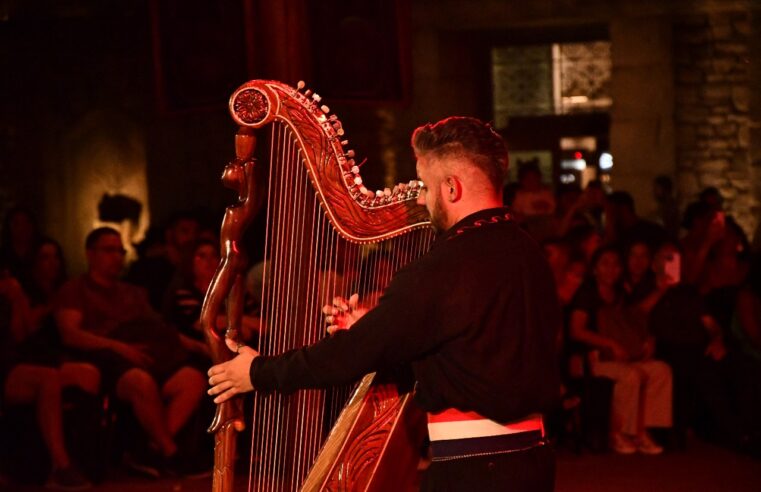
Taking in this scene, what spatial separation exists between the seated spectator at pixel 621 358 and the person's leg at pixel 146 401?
2.27 meters

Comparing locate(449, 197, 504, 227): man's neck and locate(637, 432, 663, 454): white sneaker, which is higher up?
locate(449, 197, 504, 227): man's neck

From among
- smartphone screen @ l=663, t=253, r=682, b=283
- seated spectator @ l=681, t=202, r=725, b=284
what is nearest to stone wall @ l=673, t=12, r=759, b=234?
seated spectator @ l=681, t=202, r=725, b=284

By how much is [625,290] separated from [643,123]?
385 cm

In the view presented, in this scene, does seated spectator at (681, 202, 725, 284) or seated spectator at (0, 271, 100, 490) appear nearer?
seated spectator at (0, 271, 100, 490)

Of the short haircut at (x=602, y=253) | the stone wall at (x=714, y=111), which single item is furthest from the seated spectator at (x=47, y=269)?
the stone wall at (x=714, y=111)

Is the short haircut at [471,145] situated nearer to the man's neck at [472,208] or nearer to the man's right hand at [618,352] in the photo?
the man's neck at [472,208]

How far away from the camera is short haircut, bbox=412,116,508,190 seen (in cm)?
271

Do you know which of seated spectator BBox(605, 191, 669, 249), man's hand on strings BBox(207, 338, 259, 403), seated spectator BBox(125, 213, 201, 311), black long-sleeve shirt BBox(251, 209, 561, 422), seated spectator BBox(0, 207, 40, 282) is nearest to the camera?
black long-sleeve shirt BBox(251, 209, 561, 422)

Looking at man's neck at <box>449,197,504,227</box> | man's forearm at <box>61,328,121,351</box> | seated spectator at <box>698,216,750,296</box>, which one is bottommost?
man's forearm at <box>61,328,121,351</box>

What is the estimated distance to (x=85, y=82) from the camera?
10.9m

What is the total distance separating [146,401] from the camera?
617cm

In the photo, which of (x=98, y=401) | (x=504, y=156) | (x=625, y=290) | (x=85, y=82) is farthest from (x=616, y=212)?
(x=504, y=156)

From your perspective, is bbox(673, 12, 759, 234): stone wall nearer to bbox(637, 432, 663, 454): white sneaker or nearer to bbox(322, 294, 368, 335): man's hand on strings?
bbox(637, 432, 663, 454): white sneaker

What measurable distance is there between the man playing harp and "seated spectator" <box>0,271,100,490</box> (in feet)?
11.6
